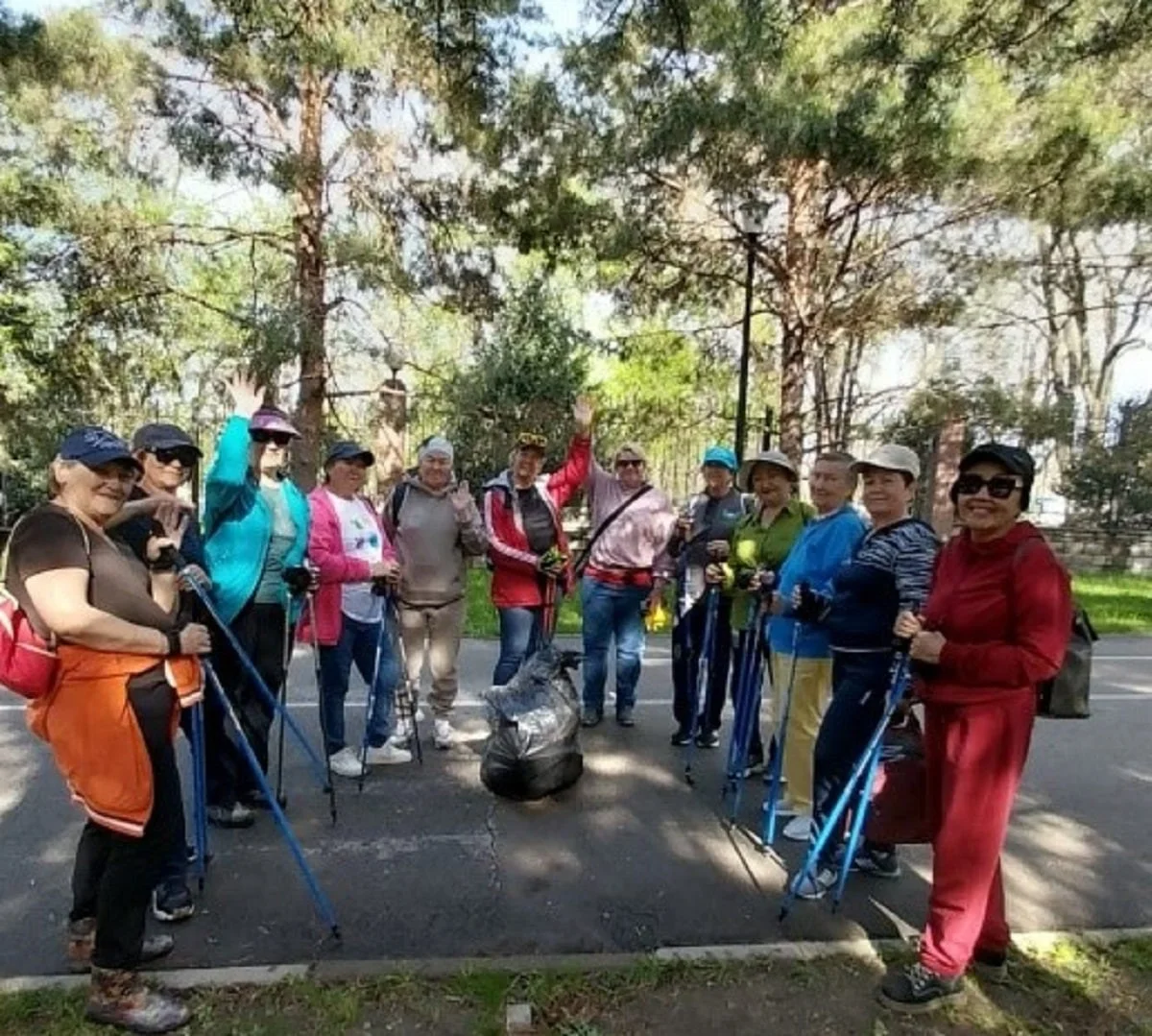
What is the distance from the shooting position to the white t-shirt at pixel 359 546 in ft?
14.6

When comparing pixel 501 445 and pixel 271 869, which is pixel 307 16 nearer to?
pixel 271 869

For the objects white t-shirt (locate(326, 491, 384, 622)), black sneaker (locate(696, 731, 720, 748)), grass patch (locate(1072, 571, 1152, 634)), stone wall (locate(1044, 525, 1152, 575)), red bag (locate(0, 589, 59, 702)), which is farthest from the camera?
stone wall (locate(1044, 525, 1152, 575))

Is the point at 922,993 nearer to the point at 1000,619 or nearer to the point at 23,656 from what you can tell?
the point at 1000,619

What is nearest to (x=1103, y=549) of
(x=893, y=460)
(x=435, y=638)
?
(x=435, y=638)

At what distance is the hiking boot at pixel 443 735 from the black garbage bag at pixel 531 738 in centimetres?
63

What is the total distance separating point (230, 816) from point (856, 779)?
265cm

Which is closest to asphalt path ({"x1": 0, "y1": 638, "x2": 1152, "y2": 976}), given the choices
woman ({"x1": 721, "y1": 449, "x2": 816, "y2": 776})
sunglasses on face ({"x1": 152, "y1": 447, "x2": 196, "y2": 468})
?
woman ({"x1": 721, "y1": 449, "x2": 816, "y2": 776})

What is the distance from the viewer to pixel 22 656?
7.85 feet

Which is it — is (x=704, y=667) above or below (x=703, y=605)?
below

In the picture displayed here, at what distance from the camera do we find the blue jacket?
370cm

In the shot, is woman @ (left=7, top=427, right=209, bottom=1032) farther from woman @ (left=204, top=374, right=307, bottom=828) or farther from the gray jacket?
the gray jacket

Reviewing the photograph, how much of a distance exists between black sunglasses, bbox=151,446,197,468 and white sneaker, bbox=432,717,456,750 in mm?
2401

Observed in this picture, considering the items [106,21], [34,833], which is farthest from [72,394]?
[34,833]

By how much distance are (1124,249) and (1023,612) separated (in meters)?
18.0
